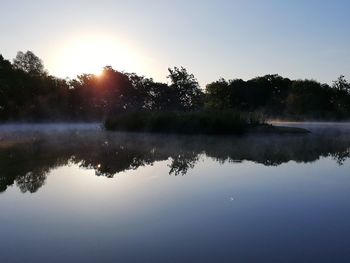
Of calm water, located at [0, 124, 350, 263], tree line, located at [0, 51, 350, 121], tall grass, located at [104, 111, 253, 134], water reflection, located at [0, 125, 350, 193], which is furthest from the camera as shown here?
tree line, located at [0, 51, 350, 121]

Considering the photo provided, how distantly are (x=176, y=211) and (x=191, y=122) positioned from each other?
60.5ft

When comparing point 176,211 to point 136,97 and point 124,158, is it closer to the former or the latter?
point 124,158

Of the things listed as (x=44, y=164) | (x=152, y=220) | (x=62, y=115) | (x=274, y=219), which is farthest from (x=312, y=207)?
(x=62, y=115)

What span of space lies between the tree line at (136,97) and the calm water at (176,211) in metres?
38.5

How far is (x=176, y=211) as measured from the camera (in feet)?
20.7

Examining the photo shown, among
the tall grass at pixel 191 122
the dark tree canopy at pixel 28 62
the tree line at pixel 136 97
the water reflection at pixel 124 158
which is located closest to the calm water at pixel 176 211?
the water reflection at pixel 124 158

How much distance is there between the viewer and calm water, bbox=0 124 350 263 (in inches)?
180

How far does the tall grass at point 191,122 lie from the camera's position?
23.4 metres

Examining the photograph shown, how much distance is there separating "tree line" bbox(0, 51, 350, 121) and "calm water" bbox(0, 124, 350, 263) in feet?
126

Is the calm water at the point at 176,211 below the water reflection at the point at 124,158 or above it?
above

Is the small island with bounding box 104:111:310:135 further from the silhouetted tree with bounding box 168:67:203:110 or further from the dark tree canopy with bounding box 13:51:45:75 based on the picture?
the dark tree canopy with bounding box 13:51:45:75

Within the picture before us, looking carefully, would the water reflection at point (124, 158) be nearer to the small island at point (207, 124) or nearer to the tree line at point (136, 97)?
the small island at point (207, 124)

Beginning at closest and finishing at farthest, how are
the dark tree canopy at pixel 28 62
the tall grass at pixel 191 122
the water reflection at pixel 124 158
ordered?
the water reflection at pixel 124 158
the tall grass at pixel 191 122
the dark tree canopy at pixel 28 62

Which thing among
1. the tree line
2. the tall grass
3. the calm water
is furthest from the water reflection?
the tree line
